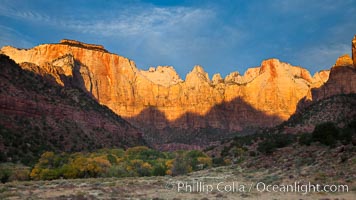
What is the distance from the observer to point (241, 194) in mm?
16344

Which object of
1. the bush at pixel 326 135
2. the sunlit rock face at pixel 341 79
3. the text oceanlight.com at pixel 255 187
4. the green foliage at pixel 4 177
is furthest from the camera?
the sunlit rock face at pixel 341 79

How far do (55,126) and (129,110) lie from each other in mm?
81358

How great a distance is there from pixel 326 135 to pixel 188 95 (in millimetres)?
127725

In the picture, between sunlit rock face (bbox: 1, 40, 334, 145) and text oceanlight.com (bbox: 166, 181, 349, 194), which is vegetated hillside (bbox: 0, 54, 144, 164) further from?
sunlit rock face (bbox: 1, 40, 334, 145)

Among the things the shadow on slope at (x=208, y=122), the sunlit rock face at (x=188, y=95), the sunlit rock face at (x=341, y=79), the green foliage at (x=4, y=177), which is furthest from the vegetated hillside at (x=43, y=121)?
the sunlit rock face at (x=341, y=79)

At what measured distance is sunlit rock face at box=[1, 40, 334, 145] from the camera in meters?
135

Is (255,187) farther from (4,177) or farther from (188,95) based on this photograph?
(188,95)

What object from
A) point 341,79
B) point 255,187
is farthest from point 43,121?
point 341,79

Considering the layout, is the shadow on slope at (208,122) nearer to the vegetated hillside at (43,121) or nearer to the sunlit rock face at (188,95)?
the sunlit rock face at (188,95)

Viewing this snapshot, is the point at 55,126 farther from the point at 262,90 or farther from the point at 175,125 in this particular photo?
A: the point at 262,90

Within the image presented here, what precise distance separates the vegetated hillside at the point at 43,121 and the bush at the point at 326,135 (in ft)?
104

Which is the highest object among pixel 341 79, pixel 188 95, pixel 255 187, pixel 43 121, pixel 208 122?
pixel 188 95

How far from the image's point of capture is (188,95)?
15212 cm

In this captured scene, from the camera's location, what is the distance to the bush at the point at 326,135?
76.3 ft
